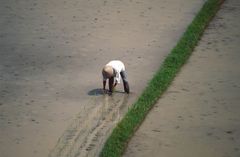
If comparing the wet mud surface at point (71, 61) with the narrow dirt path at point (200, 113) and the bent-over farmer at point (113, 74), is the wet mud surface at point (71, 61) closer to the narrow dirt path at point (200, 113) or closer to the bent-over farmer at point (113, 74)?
the bent-over farmer at point (113, 74)

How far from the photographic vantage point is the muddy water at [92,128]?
25.9ft

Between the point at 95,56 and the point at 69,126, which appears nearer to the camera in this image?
the point at 69,126

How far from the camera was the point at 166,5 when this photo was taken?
14.2 metres

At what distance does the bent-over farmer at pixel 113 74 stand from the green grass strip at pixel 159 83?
17.0 inches

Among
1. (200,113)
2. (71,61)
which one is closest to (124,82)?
(200,113)

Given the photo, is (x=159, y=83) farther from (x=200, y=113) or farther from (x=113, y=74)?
(x=200, y=113)

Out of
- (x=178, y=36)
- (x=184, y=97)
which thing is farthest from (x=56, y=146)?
(x=178, y=36)

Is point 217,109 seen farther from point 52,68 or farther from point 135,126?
point 52,68

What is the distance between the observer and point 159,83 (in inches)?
388

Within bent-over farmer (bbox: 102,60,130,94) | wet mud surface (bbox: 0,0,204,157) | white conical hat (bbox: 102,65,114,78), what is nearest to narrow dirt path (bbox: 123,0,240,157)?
wet mud surface (bbox: 0,0,204,157)

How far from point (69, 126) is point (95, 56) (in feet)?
9.60

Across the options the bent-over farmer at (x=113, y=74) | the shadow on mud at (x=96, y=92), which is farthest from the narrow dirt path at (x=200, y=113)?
the shadow on mud at (x=96, y=92)

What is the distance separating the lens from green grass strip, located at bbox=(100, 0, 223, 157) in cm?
797

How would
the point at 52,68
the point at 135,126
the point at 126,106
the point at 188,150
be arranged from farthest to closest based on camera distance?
the point at 52,68, the point at 126,106, the point at 135,126, the point at 188,150
